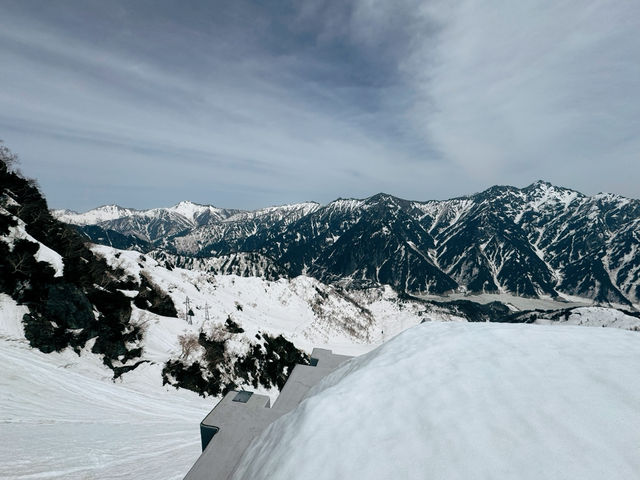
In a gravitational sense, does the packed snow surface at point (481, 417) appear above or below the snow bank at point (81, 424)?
above

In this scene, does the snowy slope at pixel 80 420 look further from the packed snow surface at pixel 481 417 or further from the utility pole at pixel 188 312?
the utility pole at pixel 188 312

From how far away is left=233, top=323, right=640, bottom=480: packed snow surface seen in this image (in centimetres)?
491

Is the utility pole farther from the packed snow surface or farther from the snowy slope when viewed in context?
the packed snow surface

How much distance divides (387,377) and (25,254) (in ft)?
108

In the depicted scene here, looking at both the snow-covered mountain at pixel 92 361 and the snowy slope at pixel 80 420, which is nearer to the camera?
the snowy slope at pixel 80 420

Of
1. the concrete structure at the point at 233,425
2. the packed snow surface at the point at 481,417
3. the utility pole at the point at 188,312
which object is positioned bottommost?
the utility pole at the point at 188,312

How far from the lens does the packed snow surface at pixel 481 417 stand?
491 cm

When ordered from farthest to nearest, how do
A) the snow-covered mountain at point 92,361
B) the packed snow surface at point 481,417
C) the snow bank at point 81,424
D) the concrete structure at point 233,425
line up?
the snow-covered mountain at point 92,361, the snow bank at point 81,424, the concrete structure at point 233,425, the packed snow surface at point 481,417

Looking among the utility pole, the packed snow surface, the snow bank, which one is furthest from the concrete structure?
the utility pole

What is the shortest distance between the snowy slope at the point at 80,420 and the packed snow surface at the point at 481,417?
9.09m

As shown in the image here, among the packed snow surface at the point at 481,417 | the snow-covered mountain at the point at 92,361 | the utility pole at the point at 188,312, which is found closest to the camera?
the packed snow surface at the point at 481,417

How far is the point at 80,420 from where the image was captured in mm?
16375

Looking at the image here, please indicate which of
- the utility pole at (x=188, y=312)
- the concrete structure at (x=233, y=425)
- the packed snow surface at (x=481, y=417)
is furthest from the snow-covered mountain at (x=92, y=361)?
the packed snow surface at (x=481, y=417)

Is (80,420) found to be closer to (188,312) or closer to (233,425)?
(233,425)
